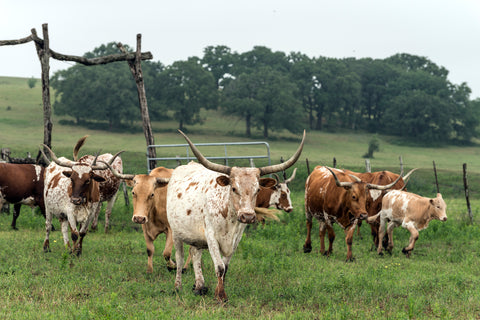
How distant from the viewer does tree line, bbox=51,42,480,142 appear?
6009 cm

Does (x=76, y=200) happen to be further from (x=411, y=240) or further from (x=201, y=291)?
(x=411, y=240)

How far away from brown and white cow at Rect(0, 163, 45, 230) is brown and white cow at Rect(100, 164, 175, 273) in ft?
16.3

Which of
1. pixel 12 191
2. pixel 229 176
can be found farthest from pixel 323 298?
pixel 12 191

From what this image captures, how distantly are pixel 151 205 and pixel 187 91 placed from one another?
186ft

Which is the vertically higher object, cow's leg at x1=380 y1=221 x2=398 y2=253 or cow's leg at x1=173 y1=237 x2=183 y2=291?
cow's leg at x1=173 y1=237 x2=183 y2=291

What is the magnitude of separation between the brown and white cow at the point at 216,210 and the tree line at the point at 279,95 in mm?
52461

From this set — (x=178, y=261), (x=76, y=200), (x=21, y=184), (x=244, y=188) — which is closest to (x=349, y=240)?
(x=178, y=261)

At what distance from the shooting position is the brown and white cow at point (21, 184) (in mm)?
12320

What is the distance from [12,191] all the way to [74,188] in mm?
3821

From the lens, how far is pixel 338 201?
35.0ft

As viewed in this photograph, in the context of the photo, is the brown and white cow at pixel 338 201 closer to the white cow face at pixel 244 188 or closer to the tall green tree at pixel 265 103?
the white cow face at pixel 244 188

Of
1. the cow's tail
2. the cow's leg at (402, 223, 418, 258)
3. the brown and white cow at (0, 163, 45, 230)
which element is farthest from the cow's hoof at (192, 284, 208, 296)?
the brown and white cow at (0, 163, 45, 230)

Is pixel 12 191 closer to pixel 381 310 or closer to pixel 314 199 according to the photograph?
pixel 314 199

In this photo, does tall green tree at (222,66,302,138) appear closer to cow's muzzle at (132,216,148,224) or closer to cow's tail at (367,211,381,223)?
cow's tail at (367,211,381,223)
